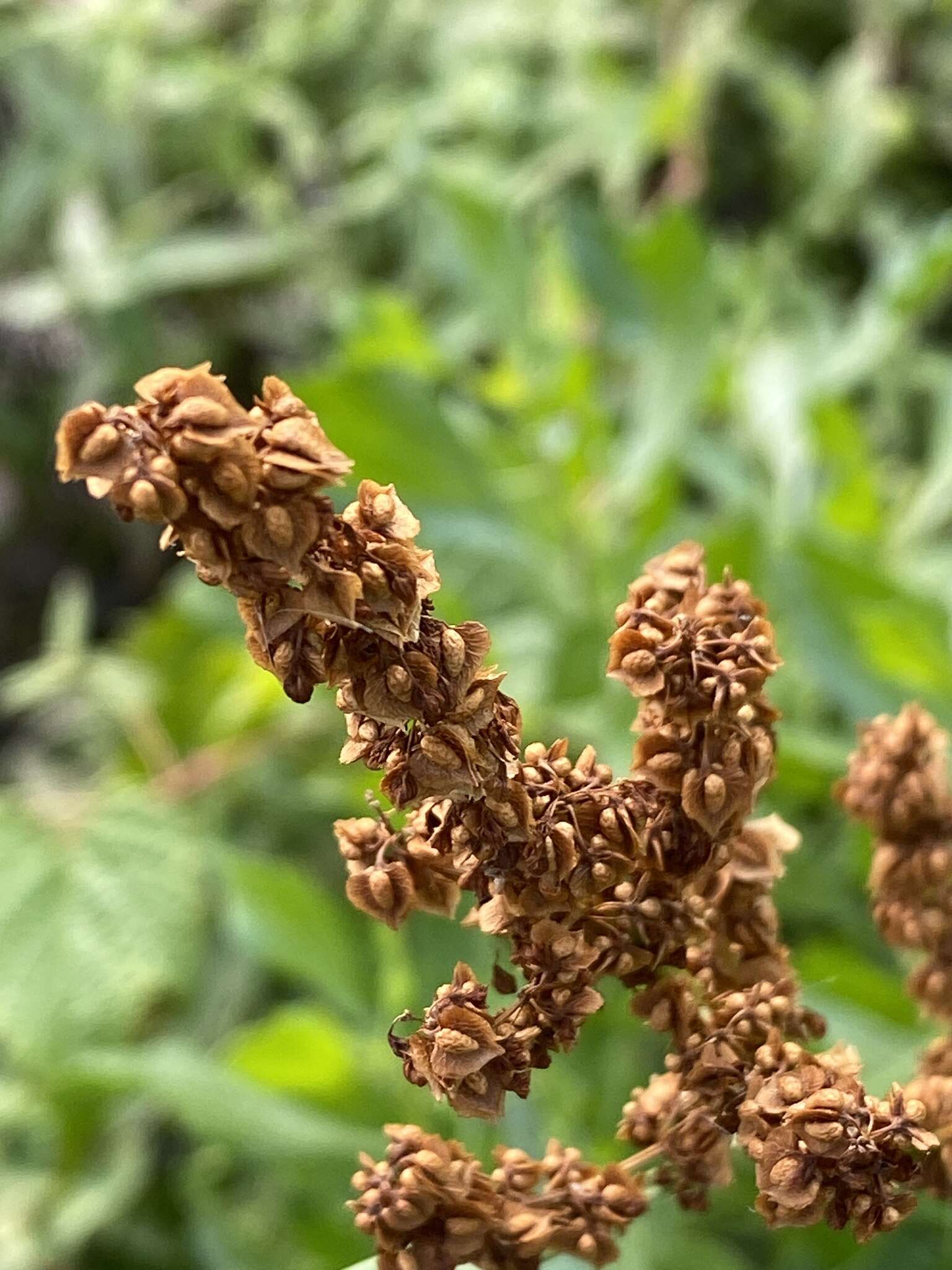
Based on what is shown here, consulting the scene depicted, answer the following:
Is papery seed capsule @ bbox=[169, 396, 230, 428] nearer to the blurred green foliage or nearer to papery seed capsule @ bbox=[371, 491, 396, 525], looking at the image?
papery seed capsule @ bbox=[371, 491, 396, 525]

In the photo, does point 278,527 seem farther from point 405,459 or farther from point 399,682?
point 405,459

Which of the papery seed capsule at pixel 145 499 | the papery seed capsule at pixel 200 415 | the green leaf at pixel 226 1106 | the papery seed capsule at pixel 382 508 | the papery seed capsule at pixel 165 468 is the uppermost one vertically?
the green leaf at pixel 226 1106

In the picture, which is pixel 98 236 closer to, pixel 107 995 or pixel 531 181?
pixel 531 181

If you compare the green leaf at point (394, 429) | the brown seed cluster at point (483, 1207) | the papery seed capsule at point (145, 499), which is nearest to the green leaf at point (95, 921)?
the green leaf at point (394, 429)

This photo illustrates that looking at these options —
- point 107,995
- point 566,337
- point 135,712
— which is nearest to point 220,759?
point 135,712

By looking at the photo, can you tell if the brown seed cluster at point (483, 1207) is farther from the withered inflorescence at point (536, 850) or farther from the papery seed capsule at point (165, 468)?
the papery seed capsule at point (165, 468)
